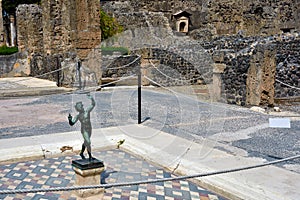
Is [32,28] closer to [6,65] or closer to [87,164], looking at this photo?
[6,65]

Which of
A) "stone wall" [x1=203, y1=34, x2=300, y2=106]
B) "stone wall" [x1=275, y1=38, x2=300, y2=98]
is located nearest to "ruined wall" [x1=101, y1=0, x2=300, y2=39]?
"stone wall" [x1=275, y1=38, x2=300, y2=98]

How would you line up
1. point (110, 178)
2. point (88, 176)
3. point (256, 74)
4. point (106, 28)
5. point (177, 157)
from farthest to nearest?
point (106, 28) < point (256, 74) < point (177, 157) < point (110, 178) < point (88, 176)

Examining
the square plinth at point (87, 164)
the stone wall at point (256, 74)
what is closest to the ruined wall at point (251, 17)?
the stone wall at point (256, 74)

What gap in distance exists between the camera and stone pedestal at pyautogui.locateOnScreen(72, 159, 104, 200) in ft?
11.0

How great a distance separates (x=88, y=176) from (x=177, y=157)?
1.27m

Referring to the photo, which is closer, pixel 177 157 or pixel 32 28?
pixel 177 157

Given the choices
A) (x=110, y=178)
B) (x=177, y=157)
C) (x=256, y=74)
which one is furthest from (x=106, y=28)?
(x=110, y=178)

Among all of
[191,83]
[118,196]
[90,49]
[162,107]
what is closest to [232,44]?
[191,83]

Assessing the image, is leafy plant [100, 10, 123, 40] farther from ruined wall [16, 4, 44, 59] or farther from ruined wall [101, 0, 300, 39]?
ruined wall [101, 0, 300, 39]

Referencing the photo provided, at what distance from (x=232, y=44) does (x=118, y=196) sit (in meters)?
10.6

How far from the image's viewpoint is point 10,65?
14.9 m

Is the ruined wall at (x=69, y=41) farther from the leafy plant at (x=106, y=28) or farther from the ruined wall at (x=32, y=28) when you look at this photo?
the leafy plant at (x=106, y=28)

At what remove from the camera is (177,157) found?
4.32 metres

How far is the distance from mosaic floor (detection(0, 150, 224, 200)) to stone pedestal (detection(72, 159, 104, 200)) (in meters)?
0.09
